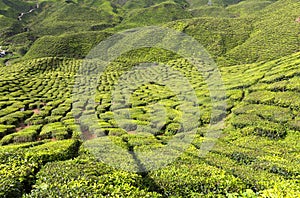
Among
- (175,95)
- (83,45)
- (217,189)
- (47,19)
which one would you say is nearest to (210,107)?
(175,95)

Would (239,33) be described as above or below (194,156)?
above

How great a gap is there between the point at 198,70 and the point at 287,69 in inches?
1057

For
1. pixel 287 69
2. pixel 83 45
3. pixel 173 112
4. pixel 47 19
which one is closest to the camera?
pixel 173 112

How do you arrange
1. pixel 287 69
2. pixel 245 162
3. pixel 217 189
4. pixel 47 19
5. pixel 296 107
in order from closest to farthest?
pixel 217 189 < pixel 245 162 < pixel 296 107 < pixel 287 69 < pixel 47 19

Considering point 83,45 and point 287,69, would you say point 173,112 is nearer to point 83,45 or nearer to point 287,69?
point 287,69

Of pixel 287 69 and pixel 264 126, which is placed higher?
pixel 287 69

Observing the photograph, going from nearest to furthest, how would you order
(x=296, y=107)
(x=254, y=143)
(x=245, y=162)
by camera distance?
(x=245, y=162)
(x=254, y=143)
(x=296, y=107)

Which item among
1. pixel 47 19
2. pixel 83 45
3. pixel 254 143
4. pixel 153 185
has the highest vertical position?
pixel 47 19

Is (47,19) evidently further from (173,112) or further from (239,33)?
(173,112)

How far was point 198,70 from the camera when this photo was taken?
6944 centimetres

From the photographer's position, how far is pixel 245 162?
19.9m

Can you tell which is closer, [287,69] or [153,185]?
[153,185]

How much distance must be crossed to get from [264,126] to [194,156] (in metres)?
12.9

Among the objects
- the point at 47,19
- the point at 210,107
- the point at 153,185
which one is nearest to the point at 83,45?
the point at 47,19
